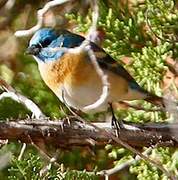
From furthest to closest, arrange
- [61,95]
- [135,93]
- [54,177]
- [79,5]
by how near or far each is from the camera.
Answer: [79,5] < [135,93] < [61,95] < [54,177]

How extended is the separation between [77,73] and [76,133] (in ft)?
1.59

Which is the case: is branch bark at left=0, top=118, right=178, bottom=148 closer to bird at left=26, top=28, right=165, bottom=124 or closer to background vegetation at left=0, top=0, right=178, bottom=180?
background vegetation at left=0, top=0, right=178, bottom=180

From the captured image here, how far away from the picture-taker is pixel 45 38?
3.14m

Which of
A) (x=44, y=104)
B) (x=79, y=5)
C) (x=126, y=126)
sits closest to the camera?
(x=126, y=126)

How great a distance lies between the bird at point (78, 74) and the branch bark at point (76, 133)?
1.06 ft

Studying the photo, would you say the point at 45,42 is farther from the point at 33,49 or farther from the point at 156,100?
the point at 156,100

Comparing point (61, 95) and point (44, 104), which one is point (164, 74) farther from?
point (44, 104)

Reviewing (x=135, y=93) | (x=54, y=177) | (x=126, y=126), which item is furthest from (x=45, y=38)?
(x=54, y=177)

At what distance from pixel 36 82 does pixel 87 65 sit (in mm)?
717

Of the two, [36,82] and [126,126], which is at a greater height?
[126,126]

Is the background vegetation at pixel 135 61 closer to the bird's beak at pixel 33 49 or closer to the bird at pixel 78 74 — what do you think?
the bird at pixel 78 74

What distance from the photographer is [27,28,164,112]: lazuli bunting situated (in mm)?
2984

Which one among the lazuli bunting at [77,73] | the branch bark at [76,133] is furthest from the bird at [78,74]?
the branch bark at [76,133]

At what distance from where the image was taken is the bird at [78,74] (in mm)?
2984
